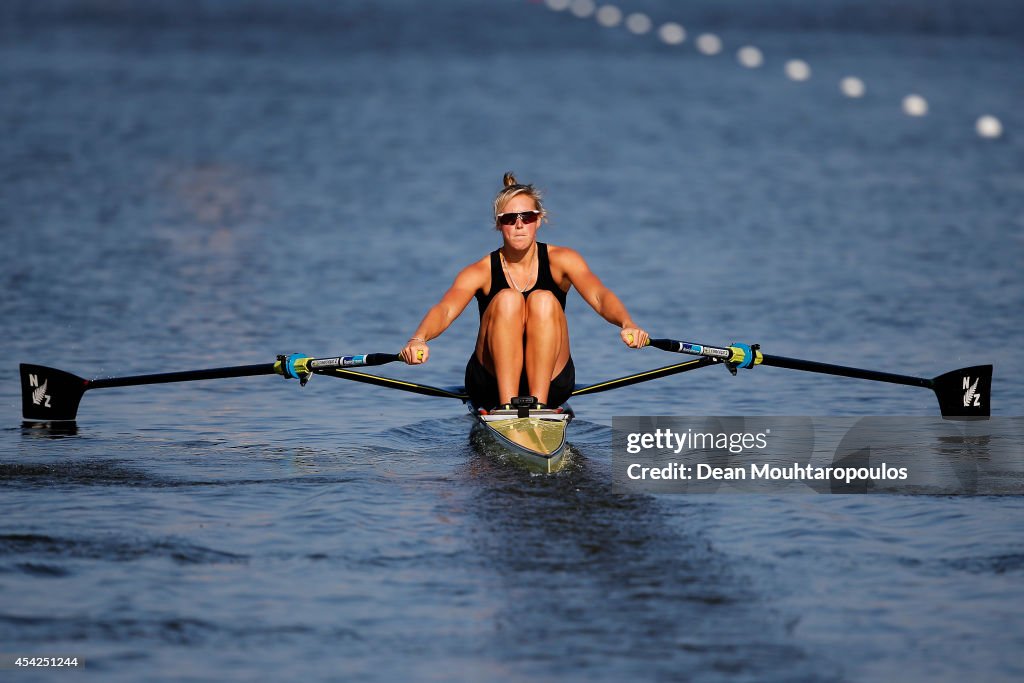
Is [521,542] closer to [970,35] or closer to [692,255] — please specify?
[692,255]

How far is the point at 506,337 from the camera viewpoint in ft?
33.7

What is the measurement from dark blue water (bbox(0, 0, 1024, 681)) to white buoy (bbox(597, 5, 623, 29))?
18571mm

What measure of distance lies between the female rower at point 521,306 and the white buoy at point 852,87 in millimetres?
30450

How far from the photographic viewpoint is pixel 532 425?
391 inches

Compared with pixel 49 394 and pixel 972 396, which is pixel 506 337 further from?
pixel 972 396

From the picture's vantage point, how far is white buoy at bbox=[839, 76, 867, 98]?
130ft

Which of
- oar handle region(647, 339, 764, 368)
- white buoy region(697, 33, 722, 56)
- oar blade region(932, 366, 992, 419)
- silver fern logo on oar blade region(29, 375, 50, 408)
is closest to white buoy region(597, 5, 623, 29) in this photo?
white buoy region(697, 33, 722, 56)

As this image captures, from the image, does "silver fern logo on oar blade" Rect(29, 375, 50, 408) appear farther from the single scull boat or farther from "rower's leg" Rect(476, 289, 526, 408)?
"rower's leg" Rect(476, 289, 526, 408)

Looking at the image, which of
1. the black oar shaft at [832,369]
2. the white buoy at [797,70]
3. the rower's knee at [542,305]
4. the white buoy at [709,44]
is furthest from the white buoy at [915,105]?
the rower's knee at [542,305]

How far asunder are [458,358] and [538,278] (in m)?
4.27

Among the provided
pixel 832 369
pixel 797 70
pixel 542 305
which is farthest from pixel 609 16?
pixel 542 305

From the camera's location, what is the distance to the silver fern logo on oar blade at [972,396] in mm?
11859

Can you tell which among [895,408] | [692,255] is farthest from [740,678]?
[692,255]

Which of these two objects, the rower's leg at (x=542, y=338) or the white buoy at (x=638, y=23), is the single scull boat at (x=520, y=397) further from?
the white buoy at (x=638, y=23)
